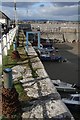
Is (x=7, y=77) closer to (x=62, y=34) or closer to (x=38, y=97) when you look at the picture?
(x=38, y=97)

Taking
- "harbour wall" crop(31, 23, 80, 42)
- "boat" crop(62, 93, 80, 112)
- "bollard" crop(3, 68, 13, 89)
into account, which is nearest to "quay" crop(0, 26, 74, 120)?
"bollard" crop(3, 68, 13, 89)

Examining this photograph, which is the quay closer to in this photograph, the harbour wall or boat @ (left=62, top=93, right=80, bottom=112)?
boat @ (left=62, top=93, right=80, bottom=112)

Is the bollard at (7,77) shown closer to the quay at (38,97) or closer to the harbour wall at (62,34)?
the quay at (38,97)

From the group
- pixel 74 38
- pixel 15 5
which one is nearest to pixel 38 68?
pixel 15 5

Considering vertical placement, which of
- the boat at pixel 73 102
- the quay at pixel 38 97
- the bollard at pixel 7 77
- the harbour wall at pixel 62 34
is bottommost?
the boat at pixel 73 102

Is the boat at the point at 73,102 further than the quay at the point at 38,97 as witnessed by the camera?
Yes

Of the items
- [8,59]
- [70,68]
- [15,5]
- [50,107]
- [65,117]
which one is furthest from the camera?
[15,5]

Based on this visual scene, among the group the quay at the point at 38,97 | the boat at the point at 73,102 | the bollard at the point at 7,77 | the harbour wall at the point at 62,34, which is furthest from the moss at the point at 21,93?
the harbour wall at the point at 62,34

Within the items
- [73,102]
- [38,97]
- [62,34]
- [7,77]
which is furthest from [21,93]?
[62,34]

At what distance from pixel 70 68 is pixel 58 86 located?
12.4 meters

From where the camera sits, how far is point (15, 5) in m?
41.8

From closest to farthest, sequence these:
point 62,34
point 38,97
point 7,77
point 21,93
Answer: point 7,77, point 38,97, point 21,93, point 62,34

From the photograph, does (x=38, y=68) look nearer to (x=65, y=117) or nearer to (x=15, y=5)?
(x=65, y=117)

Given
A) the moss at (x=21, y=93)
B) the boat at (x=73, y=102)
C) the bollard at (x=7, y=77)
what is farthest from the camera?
the boat at (x=73, y=102)
